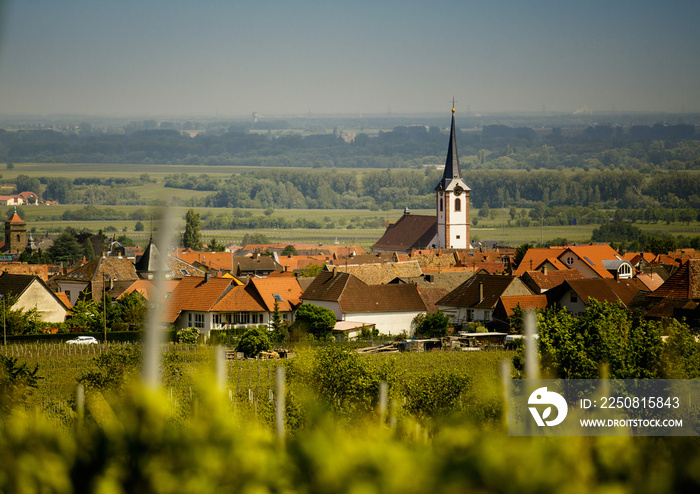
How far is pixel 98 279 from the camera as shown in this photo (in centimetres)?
4356

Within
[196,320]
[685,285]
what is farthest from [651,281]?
[196,320]

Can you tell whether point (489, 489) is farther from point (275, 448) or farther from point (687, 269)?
point (687, 269)

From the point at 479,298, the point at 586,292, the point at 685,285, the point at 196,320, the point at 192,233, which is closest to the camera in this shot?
the point at 685,285

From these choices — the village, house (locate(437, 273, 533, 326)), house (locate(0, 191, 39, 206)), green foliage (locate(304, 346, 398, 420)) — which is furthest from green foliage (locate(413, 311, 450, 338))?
house (locate(0, 191, 39, 206))

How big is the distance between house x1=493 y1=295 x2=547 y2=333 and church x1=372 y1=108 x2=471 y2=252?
2630 inches

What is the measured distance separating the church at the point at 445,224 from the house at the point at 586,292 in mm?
66872

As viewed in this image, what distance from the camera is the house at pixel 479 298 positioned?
34.7m

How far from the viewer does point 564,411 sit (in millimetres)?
7527

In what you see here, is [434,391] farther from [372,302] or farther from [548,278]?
[548,278]

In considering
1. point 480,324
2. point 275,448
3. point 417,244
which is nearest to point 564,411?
point 275,448

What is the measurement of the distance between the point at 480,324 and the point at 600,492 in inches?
1165

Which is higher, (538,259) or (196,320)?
(538,259)

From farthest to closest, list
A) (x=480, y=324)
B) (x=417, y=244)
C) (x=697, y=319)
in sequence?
(x=417, y=244), (x=480, y=324), (x=697, y=319)

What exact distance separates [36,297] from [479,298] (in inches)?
694
